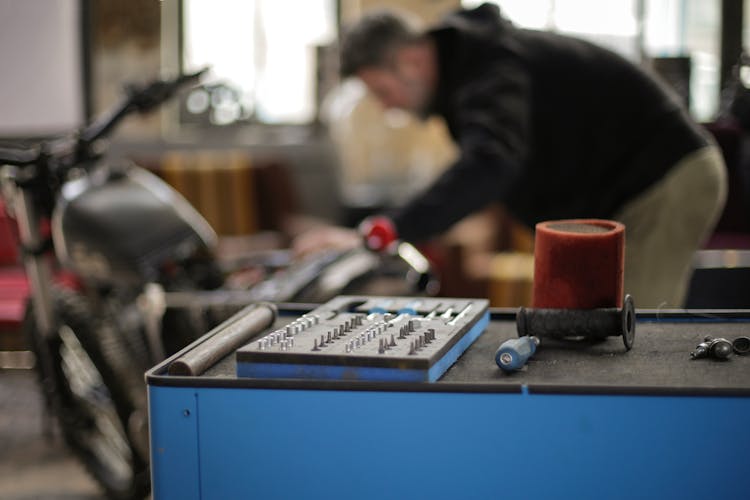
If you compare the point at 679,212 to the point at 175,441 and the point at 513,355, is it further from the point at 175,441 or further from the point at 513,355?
the point at 175,441

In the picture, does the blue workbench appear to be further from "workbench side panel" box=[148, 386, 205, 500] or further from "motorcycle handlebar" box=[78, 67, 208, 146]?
"motorcycle handlebar" box=[78, 67, 208, 146]

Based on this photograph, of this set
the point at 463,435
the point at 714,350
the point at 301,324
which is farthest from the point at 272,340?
the point at 714,350

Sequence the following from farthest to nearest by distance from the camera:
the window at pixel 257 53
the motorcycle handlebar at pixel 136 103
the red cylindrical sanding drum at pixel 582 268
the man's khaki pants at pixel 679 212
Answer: the window at pixel 257 53
the man's khaki pants at pixel 679 212
the motorcycle handlebar at pixel 136 103
the red cylindrical sanding drum at pixel 582 268

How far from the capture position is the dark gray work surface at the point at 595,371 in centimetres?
96

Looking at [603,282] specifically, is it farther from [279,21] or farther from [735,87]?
[279,21]

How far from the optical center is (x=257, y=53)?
6.09 m

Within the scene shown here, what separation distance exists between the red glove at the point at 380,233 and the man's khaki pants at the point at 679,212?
22.0 inches

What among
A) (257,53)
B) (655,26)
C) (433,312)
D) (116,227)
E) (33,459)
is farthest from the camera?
(257,53)

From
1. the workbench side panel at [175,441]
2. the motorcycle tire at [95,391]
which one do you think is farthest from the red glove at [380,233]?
the workbench side panel at [175,441]

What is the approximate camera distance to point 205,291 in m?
2.43

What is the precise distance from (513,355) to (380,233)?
0.99m

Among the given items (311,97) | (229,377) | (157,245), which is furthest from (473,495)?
(311,97)

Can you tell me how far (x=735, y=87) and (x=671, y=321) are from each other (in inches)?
169

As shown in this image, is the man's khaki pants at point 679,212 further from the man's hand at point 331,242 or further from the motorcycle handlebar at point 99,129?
the motorcycle handlebar at point 99,129
